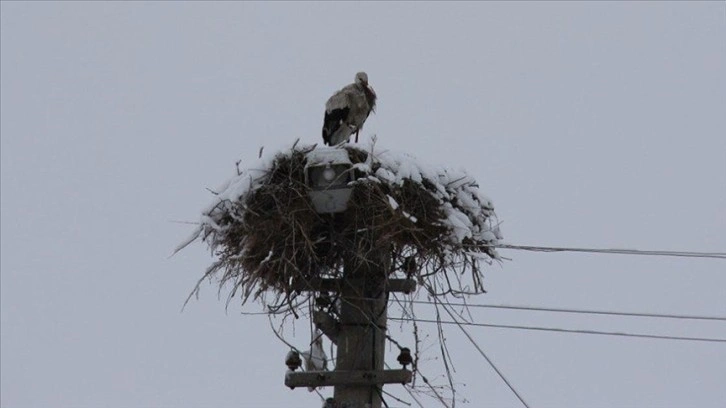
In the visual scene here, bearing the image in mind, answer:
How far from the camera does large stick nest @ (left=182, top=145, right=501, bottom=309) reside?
585cm

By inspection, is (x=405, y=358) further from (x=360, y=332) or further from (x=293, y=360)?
(x=293, y=360)

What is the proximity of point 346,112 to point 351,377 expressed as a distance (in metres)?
3.42

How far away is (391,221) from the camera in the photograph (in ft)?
18.8

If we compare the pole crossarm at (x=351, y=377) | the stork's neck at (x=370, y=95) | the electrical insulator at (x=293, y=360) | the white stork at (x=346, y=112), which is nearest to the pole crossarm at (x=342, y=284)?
the electrical insulator at (x=293, y=360)

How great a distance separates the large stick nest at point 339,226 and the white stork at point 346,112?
7.76 feet

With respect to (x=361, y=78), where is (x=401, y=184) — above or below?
below

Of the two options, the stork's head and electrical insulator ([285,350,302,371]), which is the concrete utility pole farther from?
the stork's head

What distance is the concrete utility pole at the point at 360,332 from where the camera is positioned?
537 cm

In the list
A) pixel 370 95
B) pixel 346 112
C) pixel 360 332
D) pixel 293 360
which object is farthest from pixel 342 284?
pixel 370 95

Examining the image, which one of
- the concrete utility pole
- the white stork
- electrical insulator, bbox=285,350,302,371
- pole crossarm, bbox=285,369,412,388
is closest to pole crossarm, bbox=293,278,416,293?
the concrete utility pole

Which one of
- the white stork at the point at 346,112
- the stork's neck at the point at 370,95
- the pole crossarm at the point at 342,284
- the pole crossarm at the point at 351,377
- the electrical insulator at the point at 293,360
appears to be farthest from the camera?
the stork's neck at the point at 370,95

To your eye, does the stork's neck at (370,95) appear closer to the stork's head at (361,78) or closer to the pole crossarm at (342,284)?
the stork's head at (361,78)

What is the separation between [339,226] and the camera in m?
6.05

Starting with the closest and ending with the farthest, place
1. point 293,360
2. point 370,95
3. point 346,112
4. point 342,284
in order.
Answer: point 293,360 < point 342,284 < point 346,112 < point 370,95
